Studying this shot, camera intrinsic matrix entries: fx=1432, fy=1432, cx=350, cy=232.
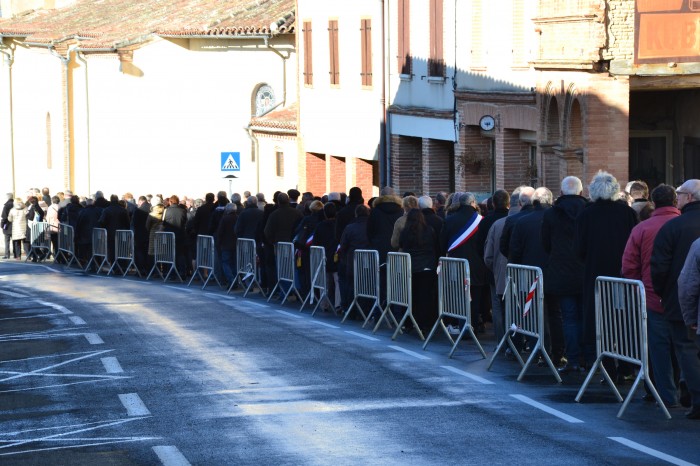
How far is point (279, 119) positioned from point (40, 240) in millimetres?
8472

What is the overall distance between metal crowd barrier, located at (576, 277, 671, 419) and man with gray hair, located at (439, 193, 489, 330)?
4558mm

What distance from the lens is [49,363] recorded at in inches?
623

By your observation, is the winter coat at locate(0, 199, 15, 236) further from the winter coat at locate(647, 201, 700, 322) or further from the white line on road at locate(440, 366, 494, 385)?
the winter coat at locate(647, 201, 700, 322)

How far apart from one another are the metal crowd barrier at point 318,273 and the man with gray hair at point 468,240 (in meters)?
4.02

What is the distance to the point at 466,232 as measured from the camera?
17.2m

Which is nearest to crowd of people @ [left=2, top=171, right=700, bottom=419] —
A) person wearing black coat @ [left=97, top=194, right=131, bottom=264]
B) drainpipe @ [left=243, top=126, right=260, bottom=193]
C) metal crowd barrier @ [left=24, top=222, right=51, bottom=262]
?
person wearing black coat @ [left=97, top=194, right=131, bottom=264]

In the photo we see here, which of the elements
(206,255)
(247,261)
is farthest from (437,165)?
(247,261)

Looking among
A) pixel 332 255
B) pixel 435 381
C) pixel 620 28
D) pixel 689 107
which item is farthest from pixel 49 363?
pixel 689 107

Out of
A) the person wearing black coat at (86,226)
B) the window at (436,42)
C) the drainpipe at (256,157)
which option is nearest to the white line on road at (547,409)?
the window at (436,42)

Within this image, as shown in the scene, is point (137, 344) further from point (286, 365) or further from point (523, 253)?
point (523, 253)

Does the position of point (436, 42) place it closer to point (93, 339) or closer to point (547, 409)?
point (93, 339)

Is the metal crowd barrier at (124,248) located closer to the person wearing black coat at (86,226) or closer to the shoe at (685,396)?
the person wearing black coat at (86,226)

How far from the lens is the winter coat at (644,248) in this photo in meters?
12.0

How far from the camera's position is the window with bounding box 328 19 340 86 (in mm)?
39562
